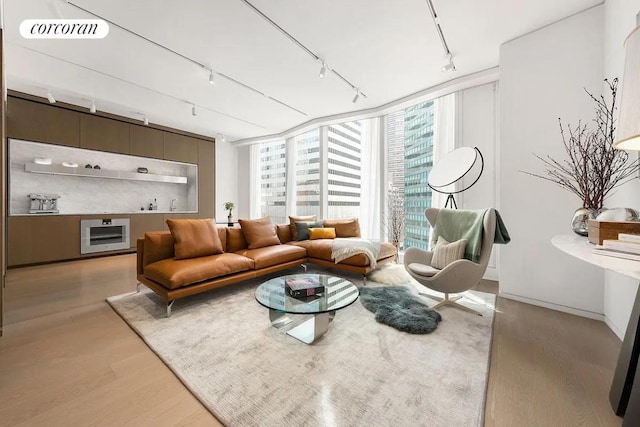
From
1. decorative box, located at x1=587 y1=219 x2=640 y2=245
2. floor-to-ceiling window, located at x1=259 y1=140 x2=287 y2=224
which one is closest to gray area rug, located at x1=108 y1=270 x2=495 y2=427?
decorative box, located at x1=587 y1=219 x2=640 y2=245

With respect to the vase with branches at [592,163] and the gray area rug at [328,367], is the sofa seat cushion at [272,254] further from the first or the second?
the vase with branches at [592,163]

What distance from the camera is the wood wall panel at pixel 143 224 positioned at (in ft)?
17.4

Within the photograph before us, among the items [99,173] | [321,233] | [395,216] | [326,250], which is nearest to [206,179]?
[99,173]

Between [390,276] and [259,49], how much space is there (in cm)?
335

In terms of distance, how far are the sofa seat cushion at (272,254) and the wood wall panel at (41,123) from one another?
399 centimetres

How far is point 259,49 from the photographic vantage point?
9.80 ft

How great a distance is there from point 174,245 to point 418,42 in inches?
144

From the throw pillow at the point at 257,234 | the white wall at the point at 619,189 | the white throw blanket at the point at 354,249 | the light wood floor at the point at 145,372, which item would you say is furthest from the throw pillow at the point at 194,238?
the white wall at the point at 619,189

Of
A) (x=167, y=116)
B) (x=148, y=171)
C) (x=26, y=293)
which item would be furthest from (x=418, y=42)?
(x=148, y=171)

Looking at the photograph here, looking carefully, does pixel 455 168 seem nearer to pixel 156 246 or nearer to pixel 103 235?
pixel 156 246

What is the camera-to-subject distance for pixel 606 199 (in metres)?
2.30

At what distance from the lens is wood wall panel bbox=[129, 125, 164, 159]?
5.30m

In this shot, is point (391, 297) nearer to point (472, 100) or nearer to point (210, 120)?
point (472, 100)

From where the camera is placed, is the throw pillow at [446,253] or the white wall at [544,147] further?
the throw pillow at [446,253]
